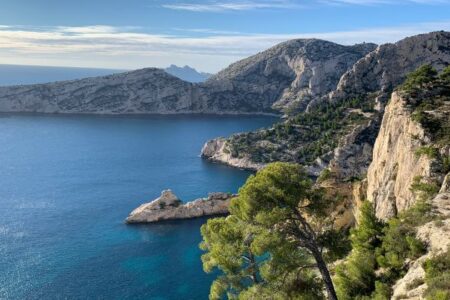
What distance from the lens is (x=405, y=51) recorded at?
487 ft

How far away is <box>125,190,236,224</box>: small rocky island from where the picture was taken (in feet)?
297

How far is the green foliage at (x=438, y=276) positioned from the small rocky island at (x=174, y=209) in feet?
217

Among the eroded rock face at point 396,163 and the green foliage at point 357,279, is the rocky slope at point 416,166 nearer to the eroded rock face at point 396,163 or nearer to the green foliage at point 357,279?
the eroded rock face at point 396,163

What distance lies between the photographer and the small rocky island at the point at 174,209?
297 feet

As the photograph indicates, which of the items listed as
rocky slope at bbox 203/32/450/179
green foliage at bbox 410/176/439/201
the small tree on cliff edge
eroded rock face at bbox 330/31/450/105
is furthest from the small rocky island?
eroded rock face at bbox 330/31/450/105

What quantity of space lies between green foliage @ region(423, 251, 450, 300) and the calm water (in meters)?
39.9

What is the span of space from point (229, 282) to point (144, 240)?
49062 millimetres

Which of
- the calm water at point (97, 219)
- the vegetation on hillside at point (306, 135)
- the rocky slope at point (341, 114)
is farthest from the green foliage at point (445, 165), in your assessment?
the vegetation on hillside at point (306, 135)

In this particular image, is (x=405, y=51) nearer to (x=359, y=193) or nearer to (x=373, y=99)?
(x=373, y=99)

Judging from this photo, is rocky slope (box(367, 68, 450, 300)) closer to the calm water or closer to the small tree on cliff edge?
the small tree on cliff edge

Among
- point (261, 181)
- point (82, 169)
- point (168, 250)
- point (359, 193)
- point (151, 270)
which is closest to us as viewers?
point (261, 181)


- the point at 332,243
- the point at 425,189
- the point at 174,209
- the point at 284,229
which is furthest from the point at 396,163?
the point at 174,209

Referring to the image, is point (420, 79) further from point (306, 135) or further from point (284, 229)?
point (306, 135)

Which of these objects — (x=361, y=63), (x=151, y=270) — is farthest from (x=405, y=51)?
(x=151, y=270)
